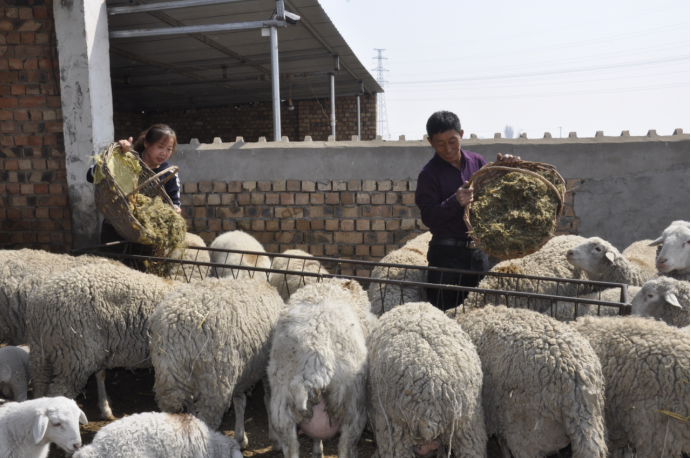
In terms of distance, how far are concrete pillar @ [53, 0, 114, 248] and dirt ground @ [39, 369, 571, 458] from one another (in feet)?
5.86

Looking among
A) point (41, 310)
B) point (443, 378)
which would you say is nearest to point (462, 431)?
point (443, 378)

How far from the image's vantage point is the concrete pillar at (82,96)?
512cm

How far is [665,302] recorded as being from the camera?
10.8 feet

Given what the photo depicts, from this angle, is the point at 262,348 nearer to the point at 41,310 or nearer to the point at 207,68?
the point at 41,310

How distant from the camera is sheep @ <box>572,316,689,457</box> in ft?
7.99

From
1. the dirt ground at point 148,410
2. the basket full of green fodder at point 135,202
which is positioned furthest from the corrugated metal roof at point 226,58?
the dirt ground at point 148,410

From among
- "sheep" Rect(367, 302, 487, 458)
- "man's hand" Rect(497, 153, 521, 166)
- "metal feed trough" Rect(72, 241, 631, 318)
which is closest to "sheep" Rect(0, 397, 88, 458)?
"metal feed trough" Rect(72, 241, 631, 318)

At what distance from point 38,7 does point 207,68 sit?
554 centimetres

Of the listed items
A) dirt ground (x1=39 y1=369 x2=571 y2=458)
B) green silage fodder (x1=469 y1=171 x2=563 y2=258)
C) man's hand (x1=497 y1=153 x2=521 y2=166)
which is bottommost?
dirt ground (x1=39 y1=369 x2=571 y2=458)

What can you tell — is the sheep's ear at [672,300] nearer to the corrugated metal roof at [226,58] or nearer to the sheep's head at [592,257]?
the sheep's head at [592,257]

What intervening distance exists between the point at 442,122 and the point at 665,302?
1.98 m

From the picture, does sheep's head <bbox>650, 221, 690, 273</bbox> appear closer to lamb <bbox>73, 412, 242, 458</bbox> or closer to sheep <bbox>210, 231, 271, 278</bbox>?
sheep <bbox>210, 231, 271, 278</bbox>

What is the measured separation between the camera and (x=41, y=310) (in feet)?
10.9

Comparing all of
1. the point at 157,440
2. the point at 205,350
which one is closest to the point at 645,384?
the point at 205,350
